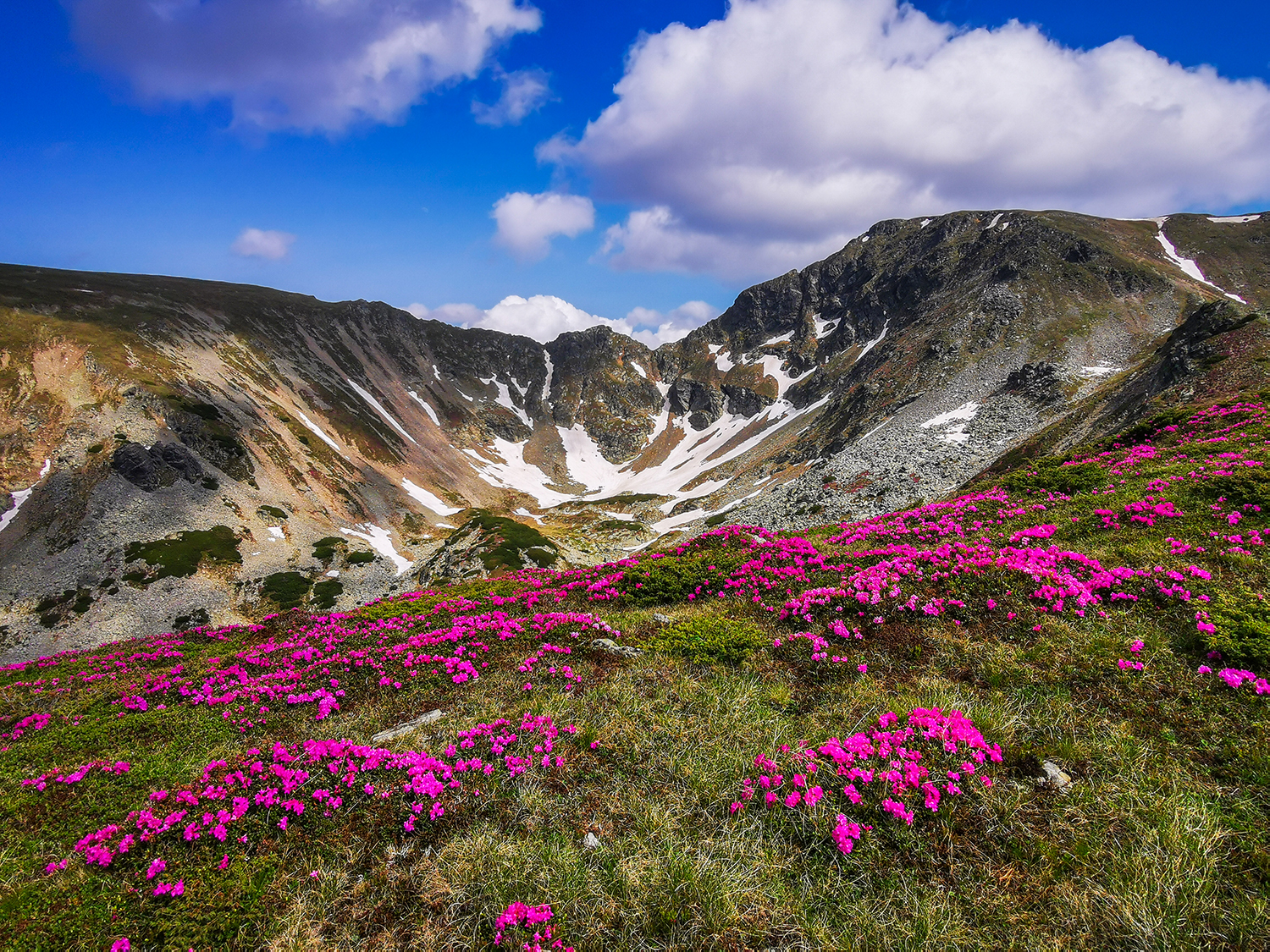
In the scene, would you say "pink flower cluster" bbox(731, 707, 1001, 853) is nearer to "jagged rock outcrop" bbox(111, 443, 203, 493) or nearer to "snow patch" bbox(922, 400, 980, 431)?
"snow patch" bbox(922, 400, 980, 431)

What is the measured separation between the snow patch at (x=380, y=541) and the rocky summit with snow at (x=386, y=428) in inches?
23.3

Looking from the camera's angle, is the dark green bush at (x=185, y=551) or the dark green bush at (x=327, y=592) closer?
the dark green bush at (x=185, y=551)

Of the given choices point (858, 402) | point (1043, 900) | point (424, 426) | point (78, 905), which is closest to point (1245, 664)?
point (1043, 900)

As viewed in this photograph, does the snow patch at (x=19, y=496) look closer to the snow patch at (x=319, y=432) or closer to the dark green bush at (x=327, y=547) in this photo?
the dark green bush at (x=327, y=547)

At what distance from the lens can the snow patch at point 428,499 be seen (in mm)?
122744

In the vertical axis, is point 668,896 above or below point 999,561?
below

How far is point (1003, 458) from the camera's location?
152ft

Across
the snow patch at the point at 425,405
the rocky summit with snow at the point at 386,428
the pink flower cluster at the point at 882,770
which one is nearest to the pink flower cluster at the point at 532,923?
the pink flower cluster at the point at 882,770

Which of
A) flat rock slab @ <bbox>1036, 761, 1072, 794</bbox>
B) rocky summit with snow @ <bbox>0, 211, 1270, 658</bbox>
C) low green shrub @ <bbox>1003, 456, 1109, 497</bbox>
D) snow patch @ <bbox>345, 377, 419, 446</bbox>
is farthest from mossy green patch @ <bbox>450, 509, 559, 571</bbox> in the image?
snow patch @ <bbox>345, 377, 419, 446</bbox>

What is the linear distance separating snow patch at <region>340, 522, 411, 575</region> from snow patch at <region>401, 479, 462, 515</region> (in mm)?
23377

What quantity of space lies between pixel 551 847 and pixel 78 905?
16.1ft

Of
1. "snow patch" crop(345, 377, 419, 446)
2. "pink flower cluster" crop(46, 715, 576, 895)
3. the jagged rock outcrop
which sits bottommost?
"pink flower cluster" crop(46, 715, 576, 895)

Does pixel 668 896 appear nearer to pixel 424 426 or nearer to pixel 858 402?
pixel 858 402

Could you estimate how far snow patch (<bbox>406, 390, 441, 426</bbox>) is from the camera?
→ 18512cm
